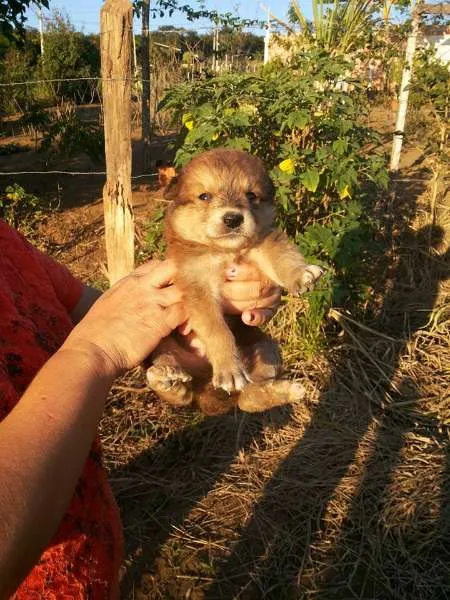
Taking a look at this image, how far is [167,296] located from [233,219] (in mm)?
521

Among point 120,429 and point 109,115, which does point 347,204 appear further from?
point 120,429

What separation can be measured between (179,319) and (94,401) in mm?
913

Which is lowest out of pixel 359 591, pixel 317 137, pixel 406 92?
pixel 359 591

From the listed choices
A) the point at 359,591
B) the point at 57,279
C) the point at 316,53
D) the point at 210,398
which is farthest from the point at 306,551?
the point at 316,53

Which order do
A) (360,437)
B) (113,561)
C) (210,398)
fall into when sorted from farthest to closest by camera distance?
(360,437) < (210,398) < (113,561)

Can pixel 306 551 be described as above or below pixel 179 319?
below

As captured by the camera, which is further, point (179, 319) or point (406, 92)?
point (406, 92)

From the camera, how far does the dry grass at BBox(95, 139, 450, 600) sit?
3.39 meters

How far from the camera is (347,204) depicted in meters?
5.12

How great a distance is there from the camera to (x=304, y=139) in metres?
5.13

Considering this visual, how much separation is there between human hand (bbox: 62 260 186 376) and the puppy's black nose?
13.7 inches

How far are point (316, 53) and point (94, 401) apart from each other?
4.47 m

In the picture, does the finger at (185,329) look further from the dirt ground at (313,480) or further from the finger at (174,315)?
the dirt ground at (313,480)

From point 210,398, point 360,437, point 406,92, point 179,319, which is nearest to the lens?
point 179,319
